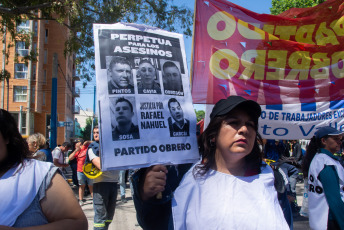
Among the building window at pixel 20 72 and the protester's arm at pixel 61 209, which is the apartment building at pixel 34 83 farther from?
the protester's arm at pixel 61 209

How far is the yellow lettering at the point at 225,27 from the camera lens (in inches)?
135

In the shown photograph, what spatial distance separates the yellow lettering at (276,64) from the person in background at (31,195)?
2.69m

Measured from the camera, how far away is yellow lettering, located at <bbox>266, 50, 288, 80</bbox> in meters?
3.55

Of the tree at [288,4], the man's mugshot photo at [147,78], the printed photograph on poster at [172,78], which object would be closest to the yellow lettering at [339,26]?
the printed photograph on poster at [172,78]

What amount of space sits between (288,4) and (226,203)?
15.5 metres

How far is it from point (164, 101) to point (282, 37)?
256 centimetres

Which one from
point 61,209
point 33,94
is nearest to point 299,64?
point 61,209

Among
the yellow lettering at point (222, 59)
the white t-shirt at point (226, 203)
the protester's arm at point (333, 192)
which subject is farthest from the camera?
the yellow lettering at point (222, 59)

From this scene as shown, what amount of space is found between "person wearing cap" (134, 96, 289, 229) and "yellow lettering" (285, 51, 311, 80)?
6.91ft

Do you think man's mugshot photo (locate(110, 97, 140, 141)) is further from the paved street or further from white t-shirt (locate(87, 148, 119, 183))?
the paved street

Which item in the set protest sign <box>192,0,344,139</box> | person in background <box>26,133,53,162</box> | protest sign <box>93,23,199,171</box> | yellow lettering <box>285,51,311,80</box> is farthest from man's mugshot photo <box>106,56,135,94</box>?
person in background <box>26,133,53,162</box>

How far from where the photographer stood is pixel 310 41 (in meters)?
3.74

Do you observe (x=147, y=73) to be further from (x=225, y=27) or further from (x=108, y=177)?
(x=108, y=177)

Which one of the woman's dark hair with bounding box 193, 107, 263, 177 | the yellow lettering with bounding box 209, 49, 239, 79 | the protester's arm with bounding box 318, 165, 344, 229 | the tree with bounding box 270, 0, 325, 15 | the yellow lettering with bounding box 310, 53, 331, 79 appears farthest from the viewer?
the tree with bounding box 270, 0, 325, 15
